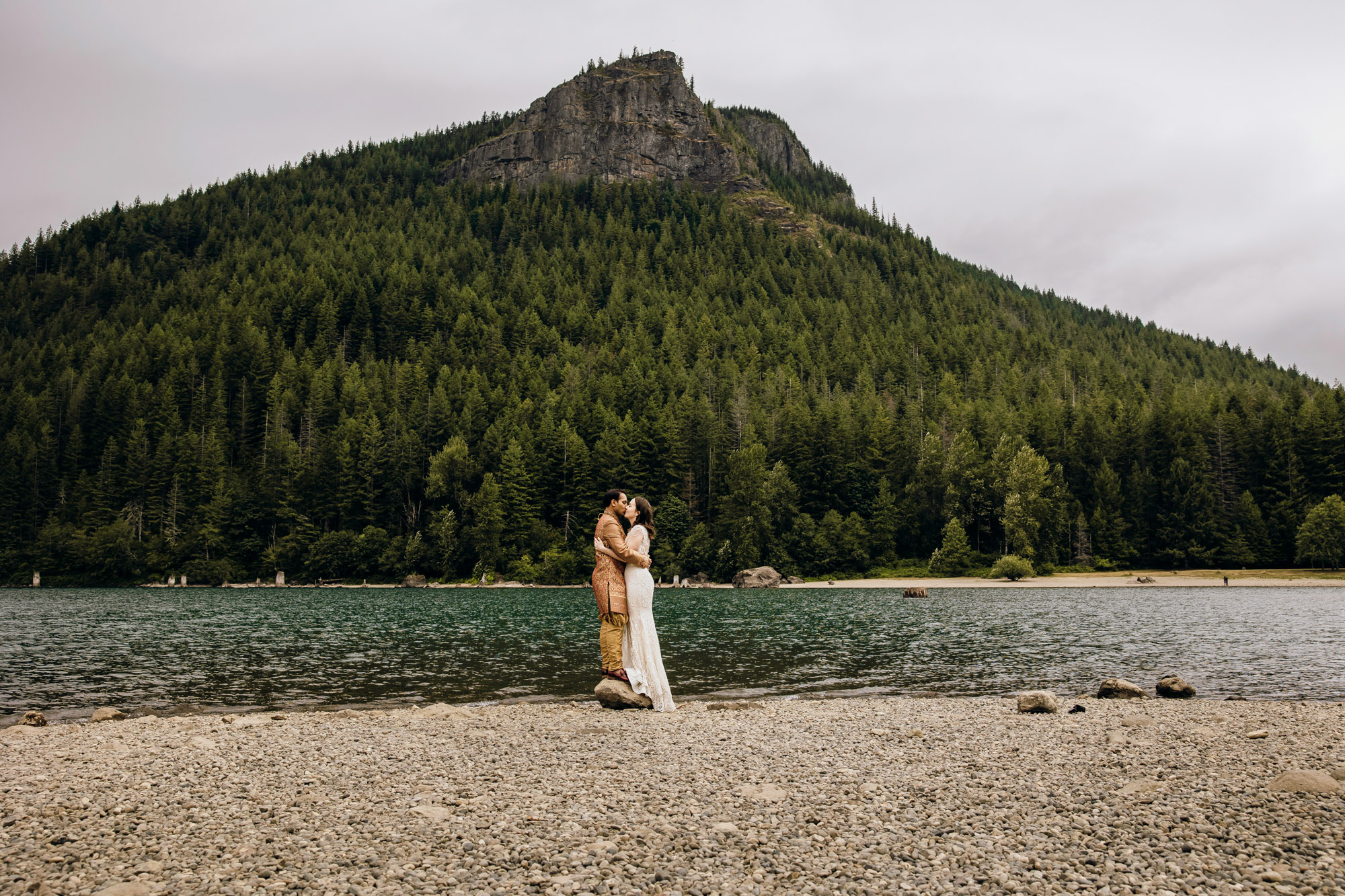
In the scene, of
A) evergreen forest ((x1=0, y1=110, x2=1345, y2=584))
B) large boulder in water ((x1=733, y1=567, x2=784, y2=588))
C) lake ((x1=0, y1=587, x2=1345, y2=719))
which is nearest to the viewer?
lake ((x1=0, y1=587, x2=1345, y2=719))

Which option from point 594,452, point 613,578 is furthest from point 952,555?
point 613,578

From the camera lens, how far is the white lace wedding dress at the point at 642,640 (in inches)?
695

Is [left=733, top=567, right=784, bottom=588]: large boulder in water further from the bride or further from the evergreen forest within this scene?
the bride

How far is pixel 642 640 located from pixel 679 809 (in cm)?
833

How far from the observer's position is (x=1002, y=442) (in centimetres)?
10369

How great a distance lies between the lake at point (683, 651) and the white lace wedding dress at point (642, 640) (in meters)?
4.85

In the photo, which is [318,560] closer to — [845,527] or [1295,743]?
[845,527]

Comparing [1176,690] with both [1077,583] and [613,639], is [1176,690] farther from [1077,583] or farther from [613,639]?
[1077,583]

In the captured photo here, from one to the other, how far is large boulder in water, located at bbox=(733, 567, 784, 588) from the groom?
77347 mm

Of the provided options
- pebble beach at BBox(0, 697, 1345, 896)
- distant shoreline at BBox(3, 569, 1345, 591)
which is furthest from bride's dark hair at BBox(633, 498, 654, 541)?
distant shoreline at BBox(3, 569, 1345, 591)

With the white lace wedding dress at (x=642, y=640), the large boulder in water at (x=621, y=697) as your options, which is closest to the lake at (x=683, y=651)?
the large boulder in water at (x=621, y=697)

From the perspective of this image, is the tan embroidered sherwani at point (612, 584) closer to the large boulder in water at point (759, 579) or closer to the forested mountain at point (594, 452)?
the large boulder in water at point (759, 579)

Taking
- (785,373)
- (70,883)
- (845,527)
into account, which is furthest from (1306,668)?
(785,373)

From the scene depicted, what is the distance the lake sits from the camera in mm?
23578
